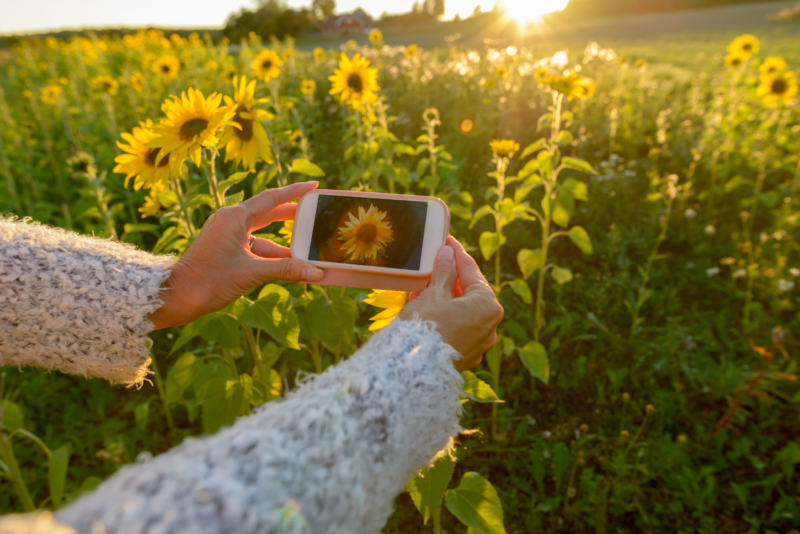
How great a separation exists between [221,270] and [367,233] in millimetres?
441

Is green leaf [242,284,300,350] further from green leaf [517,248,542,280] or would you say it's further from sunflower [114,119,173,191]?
green leaf [517,248,542,280]

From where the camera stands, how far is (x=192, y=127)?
54.9 inches

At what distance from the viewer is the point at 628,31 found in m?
21.5

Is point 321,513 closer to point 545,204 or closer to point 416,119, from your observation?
point 545,204

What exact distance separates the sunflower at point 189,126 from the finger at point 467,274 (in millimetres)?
843

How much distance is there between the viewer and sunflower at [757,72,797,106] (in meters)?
3.58

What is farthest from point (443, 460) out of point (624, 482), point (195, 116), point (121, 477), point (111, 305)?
point (195, 116)

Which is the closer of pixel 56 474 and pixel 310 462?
pixel 310 462

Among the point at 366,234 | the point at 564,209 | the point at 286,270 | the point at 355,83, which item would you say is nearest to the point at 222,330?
the point at 286,270

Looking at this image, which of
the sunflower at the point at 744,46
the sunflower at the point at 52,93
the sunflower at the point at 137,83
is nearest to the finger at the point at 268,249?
the sunflower at the point at 137,83

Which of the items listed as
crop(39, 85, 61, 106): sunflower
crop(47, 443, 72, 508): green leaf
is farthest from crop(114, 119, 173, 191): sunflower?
crop(39, 85, 61, 106): sunflower

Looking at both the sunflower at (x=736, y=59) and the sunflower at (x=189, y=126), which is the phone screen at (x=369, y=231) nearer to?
the sunflower at (x=189, y=126)

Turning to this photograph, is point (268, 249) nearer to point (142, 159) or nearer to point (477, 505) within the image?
point (142, 159)

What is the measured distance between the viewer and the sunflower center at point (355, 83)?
2.40 m
